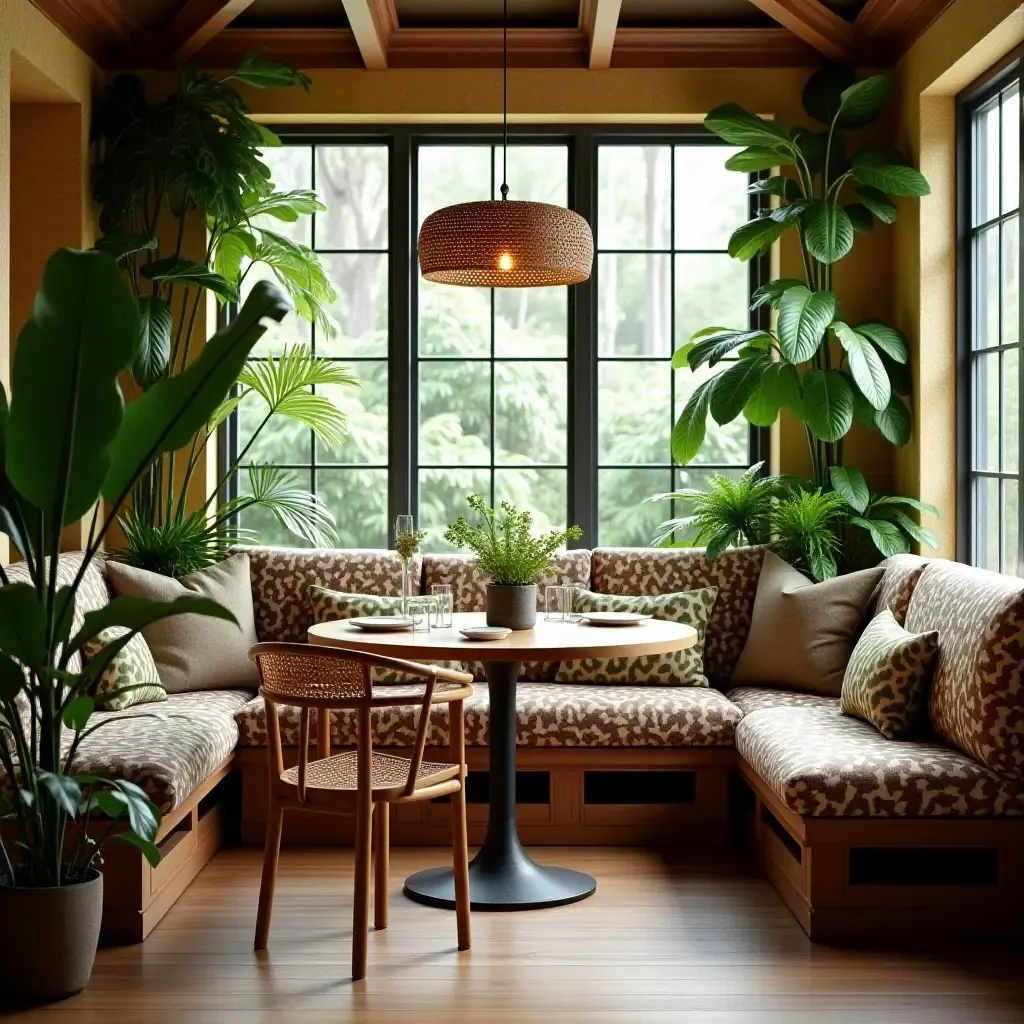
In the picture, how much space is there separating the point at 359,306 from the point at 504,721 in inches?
97.1

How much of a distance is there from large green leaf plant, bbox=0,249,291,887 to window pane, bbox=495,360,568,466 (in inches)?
112

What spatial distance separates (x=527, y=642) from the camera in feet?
12.1

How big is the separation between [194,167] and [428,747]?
238cm

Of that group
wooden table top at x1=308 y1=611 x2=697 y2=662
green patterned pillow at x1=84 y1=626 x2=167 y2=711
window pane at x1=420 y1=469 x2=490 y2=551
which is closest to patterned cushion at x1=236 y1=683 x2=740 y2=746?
green patterned pillow at x1=84 y1=626 x2=167 y2=711

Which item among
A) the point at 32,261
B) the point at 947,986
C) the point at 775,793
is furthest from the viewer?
the point at 32,261

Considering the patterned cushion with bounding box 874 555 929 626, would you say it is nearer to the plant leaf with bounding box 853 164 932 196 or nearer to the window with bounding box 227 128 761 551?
the window with bounding box 227 128 761 551

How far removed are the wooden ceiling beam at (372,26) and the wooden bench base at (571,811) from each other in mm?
A: 2781

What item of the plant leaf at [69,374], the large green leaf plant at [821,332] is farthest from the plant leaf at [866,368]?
the plant leaf at [69,374]

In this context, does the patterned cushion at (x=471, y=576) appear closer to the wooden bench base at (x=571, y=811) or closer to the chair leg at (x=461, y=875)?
the wooden bench base at (x=571, y=811)

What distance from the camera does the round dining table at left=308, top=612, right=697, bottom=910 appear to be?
12.0 feet

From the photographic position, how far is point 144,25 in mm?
5629

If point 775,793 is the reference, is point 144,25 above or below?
above

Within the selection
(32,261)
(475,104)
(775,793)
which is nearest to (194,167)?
(32,261)

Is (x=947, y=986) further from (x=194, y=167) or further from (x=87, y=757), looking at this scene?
(x=194, y=167)
